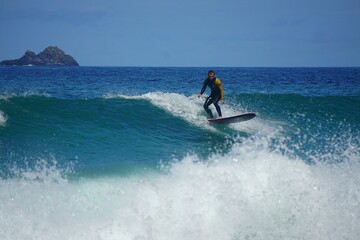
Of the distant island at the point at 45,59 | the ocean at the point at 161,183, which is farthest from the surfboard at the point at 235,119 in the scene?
the distant island at the point at 45,59

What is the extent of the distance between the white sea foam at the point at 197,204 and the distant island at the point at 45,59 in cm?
15176

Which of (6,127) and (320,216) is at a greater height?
(6,127)

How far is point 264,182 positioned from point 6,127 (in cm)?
756

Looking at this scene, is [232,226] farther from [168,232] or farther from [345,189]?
[345,189]

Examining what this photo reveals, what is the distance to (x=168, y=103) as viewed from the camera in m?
16.0

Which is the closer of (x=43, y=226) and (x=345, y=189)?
(x=43, y=226)

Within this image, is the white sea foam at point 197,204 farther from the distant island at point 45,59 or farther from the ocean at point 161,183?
the distant island at point 45,59

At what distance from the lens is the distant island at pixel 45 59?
488 ft

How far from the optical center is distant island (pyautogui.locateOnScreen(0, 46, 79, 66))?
14888cm

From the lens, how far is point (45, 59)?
15088cm

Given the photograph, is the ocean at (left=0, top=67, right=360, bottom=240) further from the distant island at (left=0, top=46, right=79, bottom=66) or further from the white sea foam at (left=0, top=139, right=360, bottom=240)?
the distant island at (left=0, top=46, right=79, bottom=66)

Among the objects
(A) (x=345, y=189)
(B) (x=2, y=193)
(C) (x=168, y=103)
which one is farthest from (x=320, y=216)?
(C) (x=168, y=103)

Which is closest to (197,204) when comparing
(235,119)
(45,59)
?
(235,119)

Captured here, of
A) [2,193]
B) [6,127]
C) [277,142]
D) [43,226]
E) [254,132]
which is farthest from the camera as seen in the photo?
[254,132]
